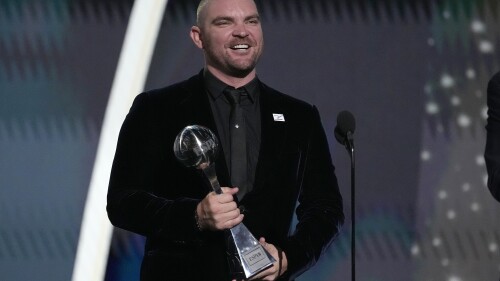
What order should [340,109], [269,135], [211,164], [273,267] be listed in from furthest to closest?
[340,109], [269,135], [273,267], [211,164]

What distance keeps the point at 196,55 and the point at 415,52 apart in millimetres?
851

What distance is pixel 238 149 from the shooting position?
251 centimetres

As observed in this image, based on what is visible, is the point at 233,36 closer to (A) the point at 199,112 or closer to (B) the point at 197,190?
(A) the point at 199,112

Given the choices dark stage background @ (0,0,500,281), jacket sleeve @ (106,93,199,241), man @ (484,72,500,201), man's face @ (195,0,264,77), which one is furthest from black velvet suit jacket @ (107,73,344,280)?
dark stage background @ (0,0,500,281)

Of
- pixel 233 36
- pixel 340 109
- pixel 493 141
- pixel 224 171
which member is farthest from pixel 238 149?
pixel 340 109

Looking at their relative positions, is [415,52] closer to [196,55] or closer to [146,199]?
[196,55]

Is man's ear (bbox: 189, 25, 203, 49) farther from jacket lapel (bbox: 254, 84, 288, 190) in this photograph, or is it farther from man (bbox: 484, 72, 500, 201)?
man (bbox: 484, 72, 500, 201)

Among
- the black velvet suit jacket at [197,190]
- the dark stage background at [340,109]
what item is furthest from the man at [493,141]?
the dark stage background at [340,109]

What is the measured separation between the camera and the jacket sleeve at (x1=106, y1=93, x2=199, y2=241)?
2.34m

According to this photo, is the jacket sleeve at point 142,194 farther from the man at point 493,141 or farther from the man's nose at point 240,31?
the man at point 493,141

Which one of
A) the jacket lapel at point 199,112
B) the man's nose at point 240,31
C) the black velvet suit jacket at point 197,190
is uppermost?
the man's nose at point 240,31

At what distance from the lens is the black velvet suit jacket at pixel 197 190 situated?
2424mm

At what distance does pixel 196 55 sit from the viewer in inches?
139

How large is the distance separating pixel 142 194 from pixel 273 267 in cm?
40
